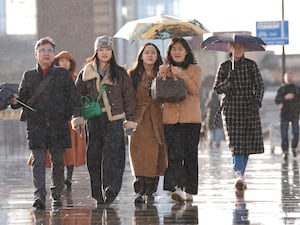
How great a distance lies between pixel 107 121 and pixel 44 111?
0.70 metres

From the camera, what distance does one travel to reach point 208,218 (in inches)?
386

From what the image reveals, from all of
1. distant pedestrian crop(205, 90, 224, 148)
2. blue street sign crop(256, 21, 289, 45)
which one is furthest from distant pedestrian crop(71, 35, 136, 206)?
blue street sign crop(256, 21, 289, 45)

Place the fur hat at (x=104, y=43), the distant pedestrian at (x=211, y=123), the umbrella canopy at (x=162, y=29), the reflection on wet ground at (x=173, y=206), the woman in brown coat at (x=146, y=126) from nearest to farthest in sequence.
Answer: the reflection on wet ground at (x=173, y=206), the fur hat at (x=104, y=43), the woman in brown coat at (x=146, y=126), the umbrella canopy at (x=162, y=29), the distant pedestrian at (x=211, y=123)

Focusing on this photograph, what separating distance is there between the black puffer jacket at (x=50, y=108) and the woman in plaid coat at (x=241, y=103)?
2.59 metres

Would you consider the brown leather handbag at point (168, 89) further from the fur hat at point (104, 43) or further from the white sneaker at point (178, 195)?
the white sneaker at point (178, 195)

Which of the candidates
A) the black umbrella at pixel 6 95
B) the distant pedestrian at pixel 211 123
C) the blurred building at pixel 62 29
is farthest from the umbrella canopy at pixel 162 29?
the blurred building at pixel 62 29

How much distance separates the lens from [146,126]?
11.6 m

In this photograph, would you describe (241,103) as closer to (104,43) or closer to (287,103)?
(104,43)

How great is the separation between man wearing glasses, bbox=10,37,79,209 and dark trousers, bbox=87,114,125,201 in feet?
1.16

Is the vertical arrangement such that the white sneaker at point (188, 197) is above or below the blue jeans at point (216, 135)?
above

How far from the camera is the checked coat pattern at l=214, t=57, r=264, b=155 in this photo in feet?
42.1

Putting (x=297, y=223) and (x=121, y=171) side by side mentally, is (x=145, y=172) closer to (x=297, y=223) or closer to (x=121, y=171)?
(x=121, y=171)

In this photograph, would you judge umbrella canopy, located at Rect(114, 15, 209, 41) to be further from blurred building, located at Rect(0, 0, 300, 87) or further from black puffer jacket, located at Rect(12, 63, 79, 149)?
blurred building, located at Rect(0, 0, 300, 87)

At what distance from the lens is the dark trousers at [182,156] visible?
1135 centimetres
